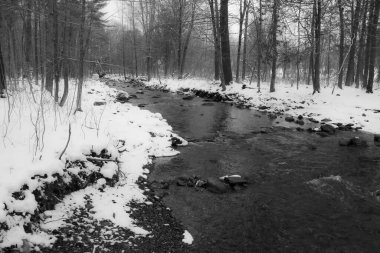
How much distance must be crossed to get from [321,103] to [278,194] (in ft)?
36.6

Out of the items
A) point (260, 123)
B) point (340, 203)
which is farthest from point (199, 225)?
point (260, 123)

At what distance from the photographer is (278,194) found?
6.55m

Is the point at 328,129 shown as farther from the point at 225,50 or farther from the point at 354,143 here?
the point at 225,50

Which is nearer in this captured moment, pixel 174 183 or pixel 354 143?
pixel 174 183

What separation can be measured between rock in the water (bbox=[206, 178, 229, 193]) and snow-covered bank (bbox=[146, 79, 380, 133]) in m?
8.54

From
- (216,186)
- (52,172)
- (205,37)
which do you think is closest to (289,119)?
(216,186)

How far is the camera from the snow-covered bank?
13.9 meters

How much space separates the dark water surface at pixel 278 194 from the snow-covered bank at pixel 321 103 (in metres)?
2.08

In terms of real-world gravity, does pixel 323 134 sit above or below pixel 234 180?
above

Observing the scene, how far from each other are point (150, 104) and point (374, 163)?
1220 cm

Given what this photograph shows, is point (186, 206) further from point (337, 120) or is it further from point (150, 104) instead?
point (150, 104)

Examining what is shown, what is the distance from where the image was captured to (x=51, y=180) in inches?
196

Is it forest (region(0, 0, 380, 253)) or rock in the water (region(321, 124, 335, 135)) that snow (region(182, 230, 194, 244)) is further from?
rock in the water (region(321, 124, 335, 135))

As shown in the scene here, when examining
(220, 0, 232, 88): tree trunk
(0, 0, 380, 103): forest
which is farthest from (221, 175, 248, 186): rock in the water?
(220, 0, 232, 88): tree trunk
